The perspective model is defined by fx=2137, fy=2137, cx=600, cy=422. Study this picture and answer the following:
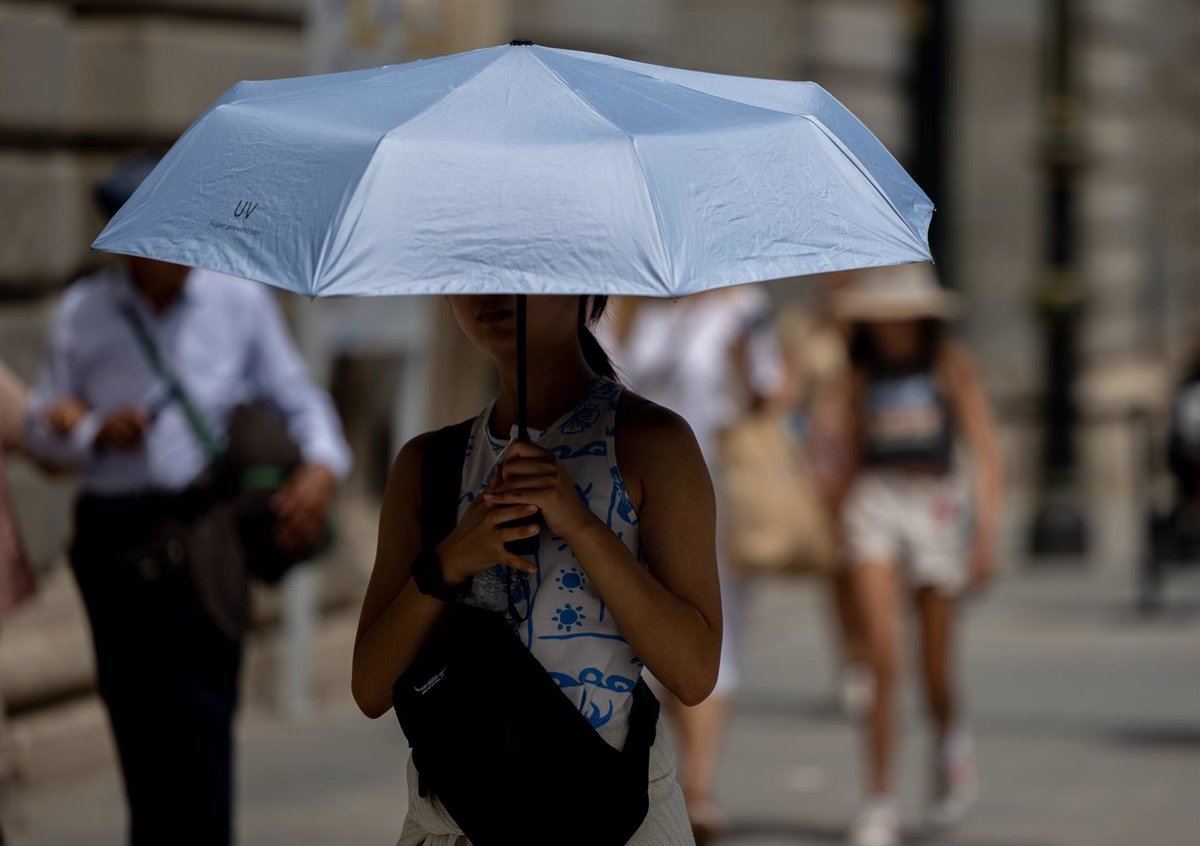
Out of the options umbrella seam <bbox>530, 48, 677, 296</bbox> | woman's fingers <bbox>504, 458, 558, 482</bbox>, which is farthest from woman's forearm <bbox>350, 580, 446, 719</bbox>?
umbrella seam <bbox>530, 48, 677, 296</bbox>

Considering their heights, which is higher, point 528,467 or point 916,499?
point 528,467

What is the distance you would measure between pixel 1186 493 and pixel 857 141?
7.23 metres

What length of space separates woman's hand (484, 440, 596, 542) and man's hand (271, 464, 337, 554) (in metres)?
2.24

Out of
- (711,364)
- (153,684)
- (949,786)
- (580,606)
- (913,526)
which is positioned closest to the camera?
(580,606)

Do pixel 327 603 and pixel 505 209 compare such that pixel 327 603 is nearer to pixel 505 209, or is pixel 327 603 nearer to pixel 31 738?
pixel 31 738

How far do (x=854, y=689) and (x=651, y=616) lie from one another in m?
6.34

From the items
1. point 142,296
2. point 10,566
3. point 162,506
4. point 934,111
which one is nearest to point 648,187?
point 10,566

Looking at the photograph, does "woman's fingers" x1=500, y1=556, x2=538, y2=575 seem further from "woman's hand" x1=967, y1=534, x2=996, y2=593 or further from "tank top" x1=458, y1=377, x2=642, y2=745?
"woman's hand" x1=967, y1=534, x2=996, y2=593

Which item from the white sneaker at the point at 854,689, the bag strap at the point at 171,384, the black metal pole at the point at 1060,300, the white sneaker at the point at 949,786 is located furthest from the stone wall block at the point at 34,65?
the black metal pole at the point at 1060,300

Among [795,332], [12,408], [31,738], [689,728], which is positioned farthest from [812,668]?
[12,408]

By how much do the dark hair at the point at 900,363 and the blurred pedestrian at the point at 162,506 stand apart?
2.66 m

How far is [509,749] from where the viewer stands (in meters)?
3.01

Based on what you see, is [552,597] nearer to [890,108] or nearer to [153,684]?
[153,684]

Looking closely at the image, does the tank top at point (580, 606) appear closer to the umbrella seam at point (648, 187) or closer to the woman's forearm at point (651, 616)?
the woman's forearm at point (651, 616)
